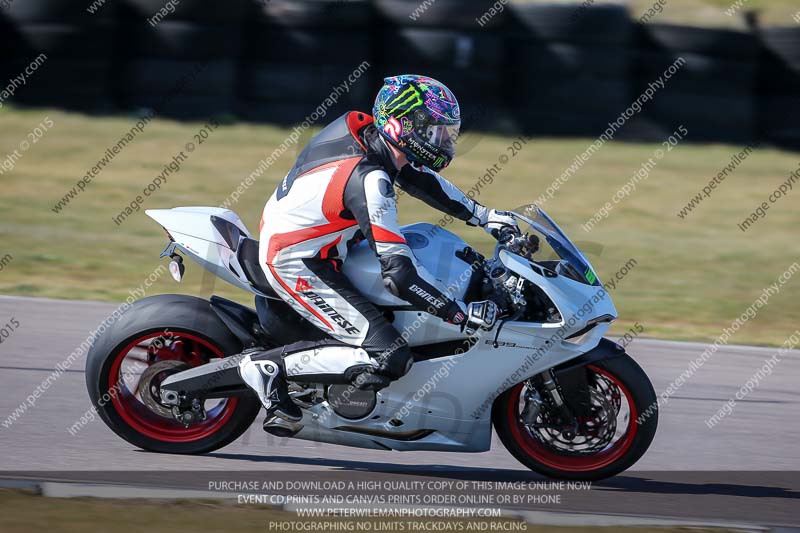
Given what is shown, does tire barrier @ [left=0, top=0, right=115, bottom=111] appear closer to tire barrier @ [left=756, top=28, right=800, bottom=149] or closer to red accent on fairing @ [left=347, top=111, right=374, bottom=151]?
tire barrier @ [left=756, top=28, right=800, bottom=149]

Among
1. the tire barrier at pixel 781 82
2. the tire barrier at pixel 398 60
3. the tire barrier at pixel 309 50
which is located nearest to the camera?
the tire barrier at pixel 398 60

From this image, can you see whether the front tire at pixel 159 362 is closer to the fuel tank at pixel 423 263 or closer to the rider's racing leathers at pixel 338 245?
the rider's racing leathers at pixel 338 245

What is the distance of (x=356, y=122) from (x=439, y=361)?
1.20 meters

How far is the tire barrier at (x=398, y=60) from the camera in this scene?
14719mm

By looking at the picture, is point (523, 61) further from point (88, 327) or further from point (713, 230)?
point (88, 327)

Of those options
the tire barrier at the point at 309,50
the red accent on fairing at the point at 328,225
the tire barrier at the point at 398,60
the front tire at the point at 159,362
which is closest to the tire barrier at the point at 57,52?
the tire barrier at the point at 398,60

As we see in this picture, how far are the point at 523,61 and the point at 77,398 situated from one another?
10.4m

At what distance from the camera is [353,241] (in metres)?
5.27

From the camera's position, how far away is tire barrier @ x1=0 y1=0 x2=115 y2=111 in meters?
14.2

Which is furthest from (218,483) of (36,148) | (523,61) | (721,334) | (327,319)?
(523,61)

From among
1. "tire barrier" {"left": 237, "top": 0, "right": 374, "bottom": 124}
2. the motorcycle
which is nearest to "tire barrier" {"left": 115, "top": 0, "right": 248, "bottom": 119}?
"tire barrier" {"left": 237, "top": 0, "right": 374, "bottom": 124}

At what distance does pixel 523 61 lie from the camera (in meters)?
15.4

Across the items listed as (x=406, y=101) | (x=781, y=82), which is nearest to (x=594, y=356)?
(x=406, y=101)

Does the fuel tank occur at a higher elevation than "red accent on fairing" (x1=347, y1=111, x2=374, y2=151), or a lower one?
lower
